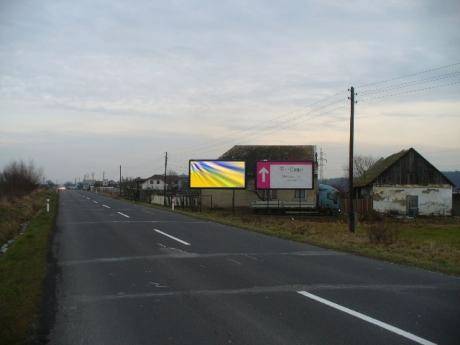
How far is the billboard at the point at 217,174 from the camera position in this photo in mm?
45969

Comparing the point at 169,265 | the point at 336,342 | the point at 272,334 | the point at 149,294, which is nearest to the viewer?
the point at 336,342

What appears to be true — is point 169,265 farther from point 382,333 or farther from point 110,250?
point 382,333

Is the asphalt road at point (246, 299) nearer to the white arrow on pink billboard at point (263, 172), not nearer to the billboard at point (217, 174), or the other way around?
the billboard at point (217, 174)

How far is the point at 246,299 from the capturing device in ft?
27.4

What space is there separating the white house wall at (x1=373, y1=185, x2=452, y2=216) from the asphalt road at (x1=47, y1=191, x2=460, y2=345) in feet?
127

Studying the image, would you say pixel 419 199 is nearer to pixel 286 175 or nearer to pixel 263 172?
pixel 286 175

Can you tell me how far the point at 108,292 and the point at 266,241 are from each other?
954 cm

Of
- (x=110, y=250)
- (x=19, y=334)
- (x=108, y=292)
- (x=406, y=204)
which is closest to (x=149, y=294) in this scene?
(x=108, y=292)

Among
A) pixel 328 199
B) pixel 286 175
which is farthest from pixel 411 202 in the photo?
pixel 286 175

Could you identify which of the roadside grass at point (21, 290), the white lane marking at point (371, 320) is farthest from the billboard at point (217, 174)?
the white lane marking at point (371, 320)

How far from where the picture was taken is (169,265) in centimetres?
1214

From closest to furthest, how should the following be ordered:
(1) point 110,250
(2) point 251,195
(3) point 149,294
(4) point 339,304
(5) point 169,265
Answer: (4) point 339,304 → (3) point 149,294 → (5) point 169,265 → (1) point 110,250 → (2) point 251,195

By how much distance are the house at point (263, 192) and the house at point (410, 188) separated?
6.33 m

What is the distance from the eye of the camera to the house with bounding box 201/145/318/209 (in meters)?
49.3
